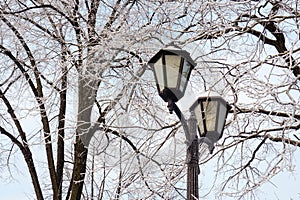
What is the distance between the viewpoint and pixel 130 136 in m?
3.17

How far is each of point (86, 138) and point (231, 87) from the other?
1138 mm

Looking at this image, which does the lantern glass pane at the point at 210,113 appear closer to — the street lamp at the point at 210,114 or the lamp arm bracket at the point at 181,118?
the street lamp at the point at 210,114

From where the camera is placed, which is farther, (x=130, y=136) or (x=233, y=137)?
(x=233, y=137)

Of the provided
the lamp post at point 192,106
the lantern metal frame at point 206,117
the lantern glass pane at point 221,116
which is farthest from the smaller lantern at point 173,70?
the lantern glass pane at point 221,116

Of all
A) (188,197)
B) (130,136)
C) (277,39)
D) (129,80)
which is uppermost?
(277,39)

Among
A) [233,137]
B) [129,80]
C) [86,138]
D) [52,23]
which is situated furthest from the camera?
[52,23]

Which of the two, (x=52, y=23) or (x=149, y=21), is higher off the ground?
(x=52, y=23)

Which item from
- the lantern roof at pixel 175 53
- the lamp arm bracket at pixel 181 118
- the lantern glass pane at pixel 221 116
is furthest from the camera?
the lantern glass pane at pixel 221 116

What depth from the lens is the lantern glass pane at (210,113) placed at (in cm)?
284

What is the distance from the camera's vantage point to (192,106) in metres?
2.86

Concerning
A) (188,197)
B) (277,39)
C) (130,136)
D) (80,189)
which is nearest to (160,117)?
(130,136)

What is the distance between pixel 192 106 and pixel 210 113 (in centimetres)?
12

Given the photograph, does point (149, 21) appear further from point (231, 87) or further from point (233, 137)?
point (233, 137)

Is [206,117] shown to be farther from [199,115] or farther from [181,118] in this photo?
[181,118]
